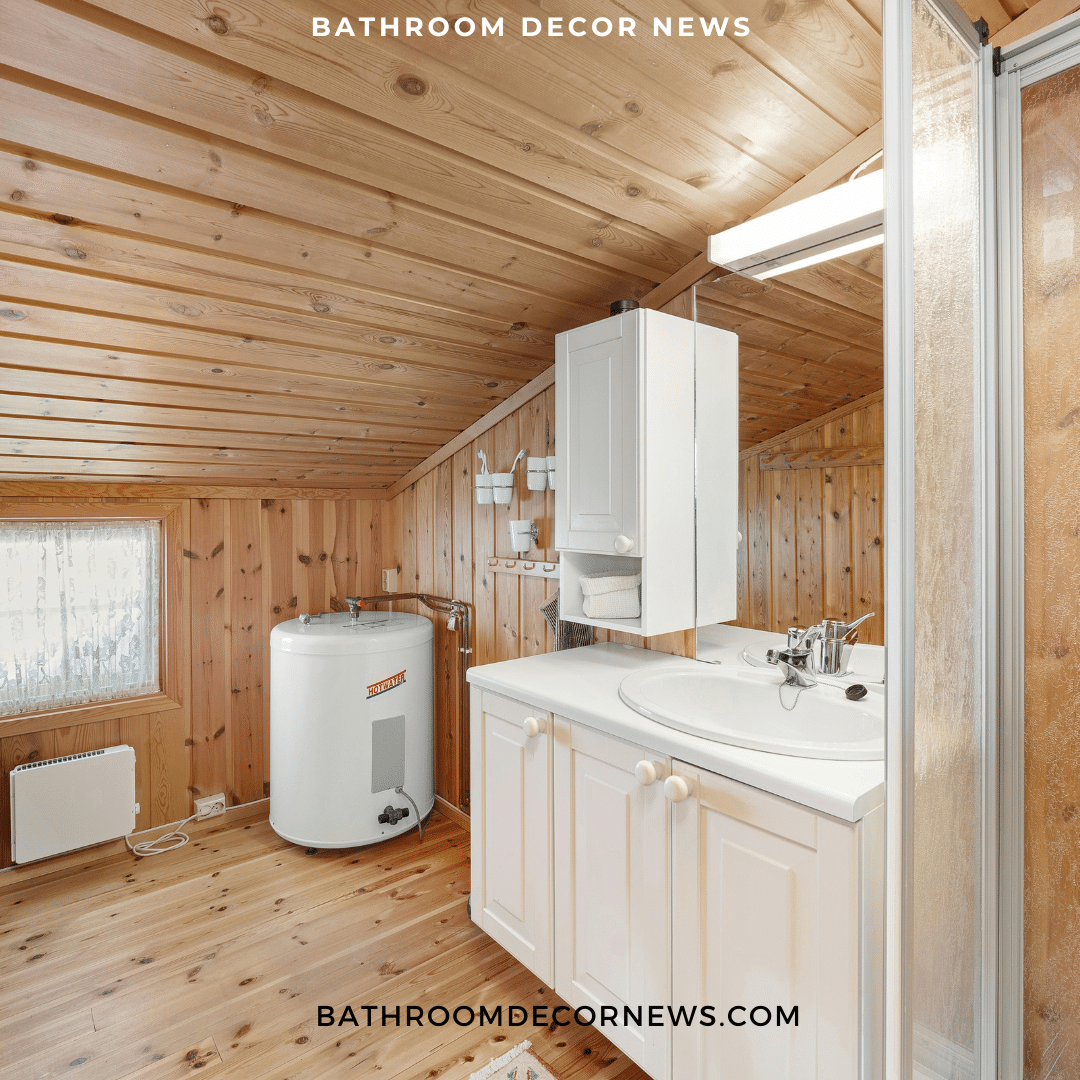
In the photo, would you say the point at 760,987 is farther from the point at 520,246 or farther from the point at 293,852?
the point at 293,852

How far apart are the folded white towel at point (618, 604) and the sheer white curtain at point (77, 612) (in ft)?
6.18

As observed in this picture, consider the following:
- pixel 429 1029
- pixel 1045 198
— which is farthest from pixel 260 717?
pixel 1045 198

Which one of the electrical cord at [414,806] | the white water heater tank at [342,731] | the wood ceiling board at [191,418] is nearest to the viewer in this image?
the wood ceiling board at [191,418]

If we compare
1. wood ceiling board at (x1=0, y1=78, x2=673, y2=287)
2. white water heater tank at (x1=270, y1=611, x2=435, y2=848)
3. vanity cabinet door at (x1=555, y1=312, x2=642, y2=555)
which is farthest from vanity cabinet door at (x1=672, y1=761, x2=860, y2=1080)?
white water heater tank at (x1=270, y1=611, x2=435, y2=848)

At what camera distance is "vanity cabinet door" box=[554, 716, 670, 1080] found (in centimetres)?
140

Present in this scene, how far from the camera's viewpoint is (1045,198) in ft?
3.87

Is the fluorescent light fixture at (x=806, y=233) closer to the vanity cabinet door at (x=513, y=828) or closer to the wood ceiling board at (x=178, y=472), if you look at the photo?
the vanity cabinet door at (x=513, y=828)

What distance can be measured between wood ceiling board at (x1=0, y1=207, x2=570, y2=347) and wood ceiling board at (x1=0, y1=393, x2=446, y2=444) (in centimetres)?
53

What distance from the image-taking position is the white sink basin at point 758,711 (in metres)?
1.24

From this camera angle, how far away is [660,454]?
5.92 ft

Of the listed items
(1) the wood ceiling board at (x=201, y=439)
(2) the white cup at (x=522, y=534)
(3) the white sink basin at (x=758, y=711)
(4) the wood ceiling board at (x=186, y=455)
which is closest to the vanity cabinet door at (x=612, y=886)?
(3) the white sink basin at (x=758, y=711)

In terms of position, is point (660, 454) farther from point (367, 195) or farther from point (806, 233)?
point (367, 195)

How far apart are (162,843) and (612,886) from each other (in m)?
2.05

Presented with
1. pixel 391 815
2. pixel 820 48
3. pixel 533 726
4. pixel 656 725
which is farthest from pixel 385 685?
pixel 820 48
